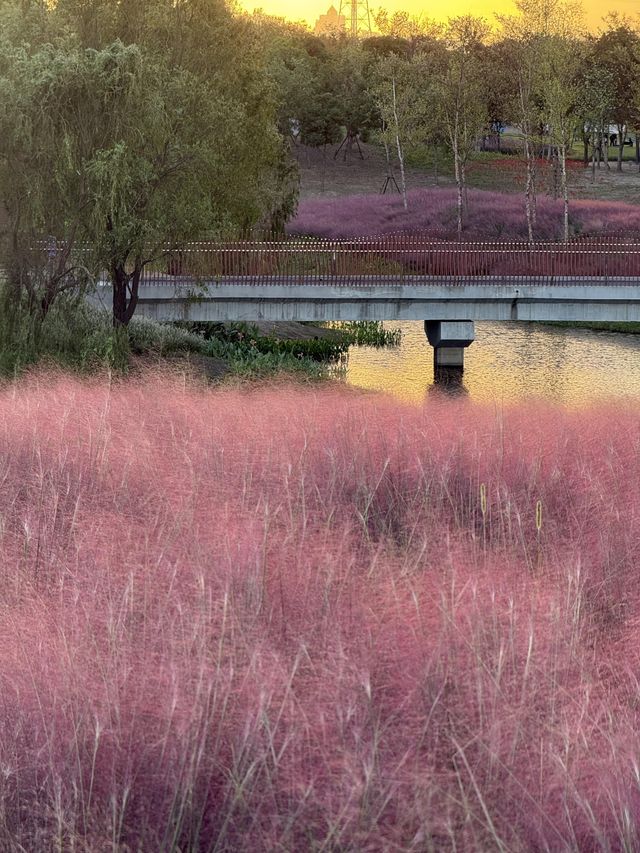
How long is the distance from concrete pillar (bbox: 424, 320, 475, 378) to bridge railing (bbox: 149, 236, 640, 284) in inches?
53.1

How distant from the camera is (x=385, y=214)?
179ft

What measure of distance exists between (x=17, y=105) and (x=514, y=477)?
39.5 feet

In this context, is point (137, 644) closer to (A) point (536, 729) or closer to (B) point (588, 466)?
(A) point (536, 729)

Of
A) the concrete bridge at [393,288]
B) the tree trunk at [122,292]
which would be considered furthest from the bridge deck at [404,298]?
the tree trunk at [122,292]

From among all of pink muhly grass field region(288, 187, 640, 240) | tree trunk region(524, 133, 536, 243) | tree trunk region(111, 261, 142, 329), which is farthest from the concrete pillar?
pink muhly grass field region(288, 187, 640, 240)

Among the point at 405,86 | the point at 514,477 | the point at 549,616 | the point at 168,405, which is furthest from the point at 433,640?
the point at 405,86

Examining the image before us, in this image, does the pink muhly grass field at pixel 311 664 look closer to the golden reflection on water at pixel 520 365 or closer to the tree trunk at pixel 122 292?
the tree trunk at pixel 122 292

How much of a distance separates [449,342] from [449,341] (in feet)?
0.22

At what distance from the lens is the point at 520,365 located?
105ft

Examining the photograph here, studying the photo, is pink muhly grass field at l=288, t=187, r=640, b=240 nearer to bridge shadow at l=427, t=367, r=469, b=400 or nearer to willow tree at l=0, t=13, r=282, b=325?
bridge shadow at l=427, t=367, r=469, b=400

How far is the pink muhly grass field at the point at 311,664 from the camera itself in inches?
167

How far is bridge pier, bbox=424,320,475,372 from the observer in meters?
29.7

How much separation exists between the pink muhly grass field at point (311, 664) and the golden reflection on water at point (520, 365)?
17.2m

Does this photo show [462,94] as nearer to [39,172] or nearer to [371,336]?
[371,336]
